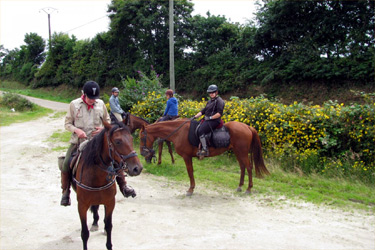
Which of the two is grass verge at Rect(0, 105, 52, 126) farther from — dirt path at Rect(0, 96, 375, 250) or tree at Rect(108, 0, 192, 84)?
dirt path at Rect(0, 96, 375, 250)

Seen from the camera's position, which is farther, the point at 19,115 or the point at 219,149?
the point at 19,115

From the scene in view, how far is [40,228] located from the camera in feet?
15.9

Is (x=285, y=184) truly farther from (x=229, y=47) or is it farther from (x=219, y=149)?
(x=229, y=47)

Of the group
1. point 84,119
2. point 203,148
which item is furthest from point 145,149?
point 84,119

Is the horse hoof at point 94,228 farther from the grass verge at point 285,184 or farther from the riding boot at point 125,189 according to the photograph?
the grass verge at point 285,184

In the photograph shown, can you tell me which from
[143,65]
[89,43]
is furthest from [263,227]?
[89,43]

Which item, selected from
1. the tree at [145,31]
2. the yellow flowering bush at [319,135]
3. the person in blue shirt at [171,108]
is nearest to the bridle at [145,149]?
the person in blue shirt at [171,108]

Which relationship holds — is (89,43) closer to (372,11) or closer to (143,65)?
(143,65)

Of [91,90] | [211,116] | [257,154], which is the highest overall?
[91,90]

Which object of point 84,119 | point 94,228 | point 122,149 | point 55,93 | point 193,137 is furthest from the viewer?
point 55,93

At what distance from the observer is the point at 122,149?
3336mm

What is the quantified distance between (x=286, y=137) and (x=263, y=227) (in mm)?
3866

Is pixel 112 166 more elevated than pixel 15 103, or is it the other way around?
pixel 15 103

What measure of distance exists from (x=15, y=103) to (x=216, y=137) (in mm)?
20784
